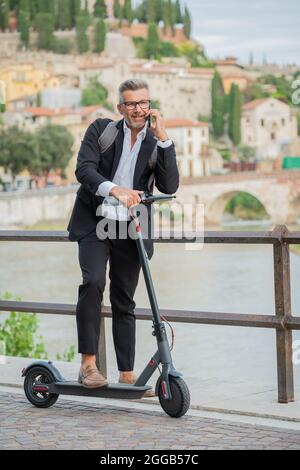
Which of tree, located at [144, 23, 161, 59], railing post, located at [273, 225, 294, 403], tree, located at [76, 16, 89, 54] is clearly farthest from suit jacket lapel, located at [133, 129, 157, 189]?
tree, located at [144, 23, 161, 59]

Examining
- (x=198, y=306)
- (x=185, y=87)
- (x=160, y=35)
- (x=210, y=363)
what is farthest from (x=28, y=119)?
(x=210, y=363)

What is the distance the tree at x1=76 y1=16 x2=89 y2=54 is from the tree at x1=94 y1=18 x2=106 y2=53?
3.12ft

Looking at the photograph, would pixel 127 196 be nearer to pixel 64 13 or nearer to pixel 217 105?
pixel 217 105

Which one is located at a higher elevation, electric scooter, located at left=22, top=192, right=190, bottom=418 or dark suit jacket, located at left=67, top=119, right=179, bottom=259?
dark suit jacket, located at left=67, top=119, right=179, bottom=259

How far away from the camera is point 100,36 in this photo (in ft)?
338

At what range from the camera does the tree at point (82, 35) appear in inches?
3969

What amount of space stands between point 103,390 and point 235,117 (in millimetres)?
82303

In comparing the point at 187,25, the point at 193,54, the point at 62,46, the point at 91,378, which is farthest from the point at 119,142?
the point at 187,25

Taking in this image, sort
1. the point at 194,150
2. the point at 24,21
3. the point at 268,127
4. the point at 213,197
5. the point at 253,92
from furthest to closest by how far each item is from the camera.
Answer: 1. the point at 24,21
2. the point at 253,92
3. the point at 268,127
4. the point at 194,150
5. the point at 213,197

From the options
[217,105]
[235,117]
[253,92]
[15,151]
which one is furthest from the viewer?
[253,92]

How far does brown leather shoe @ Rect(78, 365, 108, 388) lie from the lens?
379cm

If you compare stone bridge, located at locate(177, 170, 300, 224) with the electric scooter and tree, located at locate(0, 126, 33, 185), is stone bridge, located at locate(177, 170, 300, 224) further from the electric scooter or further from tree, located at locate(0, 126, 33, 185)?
the electric scooter
